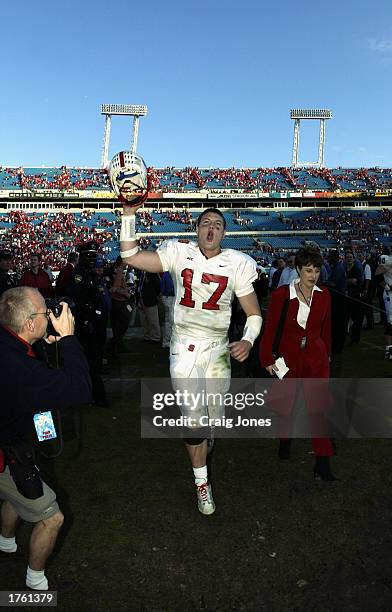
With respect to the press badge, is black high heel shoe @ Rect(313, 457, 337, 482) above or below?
below

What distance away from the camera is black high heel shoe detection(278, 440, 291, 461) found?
198 inches

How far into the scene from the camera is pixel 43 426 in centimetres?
276

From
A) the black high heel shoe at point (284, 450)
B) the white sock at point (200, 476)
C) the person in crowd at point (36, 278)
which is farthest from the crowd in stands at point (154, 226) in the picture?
the white sock at point (200, 476)

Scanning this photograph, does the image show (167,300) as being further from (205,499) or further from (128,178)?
(205,499)

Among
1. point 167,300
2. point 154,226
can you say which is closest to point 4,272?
point 167,300

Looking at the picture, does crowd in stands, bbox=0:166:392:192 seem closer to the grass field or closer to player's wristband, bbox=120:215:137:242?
the grass field

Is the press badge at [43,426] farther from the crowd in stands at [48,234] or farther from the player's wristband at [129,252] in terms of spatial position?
the crowd in stands at [48,234]

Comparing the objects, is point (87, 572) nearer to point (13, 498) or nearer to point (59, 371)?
point (13, 498)

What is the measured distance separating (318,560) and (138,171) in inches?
129

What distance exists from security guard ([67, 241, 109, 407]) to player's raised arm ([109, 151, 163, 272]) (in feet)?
9.67

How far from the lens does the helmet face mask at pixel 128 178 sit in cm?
409

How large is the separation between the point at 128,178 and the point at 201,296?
46.0 inches

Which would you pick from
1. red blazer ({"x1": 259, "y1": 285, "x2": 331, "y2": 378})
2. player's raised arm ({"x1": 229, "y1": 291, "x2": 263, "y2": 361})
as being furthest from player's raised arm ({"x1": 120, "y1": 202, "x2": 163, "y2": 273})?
red blazer ({"x1": 259, "y1": 285, "x2": 331, "y2": 378})

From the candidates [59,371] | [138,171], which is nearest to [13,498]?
[59,371]
